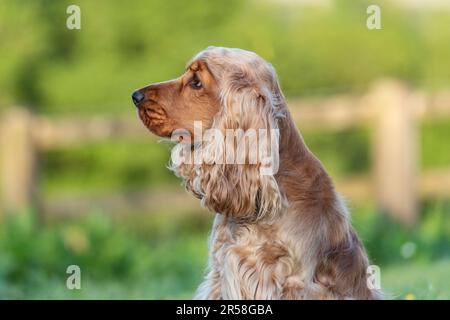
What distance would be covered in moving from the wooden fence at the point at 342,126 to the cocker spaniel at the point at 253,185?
16.4ft

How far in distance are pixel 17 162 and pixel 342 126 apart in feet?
11.0

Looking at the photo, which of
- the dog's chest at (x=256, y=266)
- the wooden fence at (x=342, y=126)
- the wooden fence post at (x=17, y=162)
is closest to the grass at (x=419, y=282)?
the dog's chest at (x=256, y=266)


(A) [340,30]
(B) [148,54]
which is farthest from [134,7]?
(A) [340,30]

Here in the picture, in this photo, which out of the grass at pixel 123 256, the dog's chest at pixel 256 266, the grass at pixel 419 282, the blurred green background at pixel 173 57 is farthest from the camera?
the blurred green background at pixel 173 57

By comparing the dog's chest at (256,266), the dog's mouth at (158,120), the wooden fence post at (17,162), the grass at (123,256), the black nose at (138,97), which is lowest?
the grass at (123,256)

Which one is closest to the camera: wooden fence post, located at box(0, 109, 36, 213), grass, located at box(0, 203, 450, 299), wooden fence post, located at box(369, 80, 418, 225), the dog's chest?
the dog's chest

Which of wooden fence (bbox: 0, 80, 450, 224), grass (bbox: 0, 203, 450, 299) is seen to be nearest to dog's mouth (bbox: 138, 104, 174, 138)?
grass (bbox: 0, 203, 450, 299)

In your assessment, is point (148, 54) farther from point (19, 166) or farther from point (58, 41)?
point (19, 166)

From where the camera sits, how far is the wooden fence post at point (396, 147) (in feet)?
30.6

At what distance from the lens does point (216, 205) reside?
4.23 meters

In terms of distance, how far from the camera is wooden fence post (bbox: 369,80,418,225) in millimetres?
9336

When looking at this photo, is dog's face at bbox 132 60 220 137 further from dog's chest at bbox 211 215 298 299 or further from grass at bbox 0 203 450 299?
grass at bbox 0 203 450 299

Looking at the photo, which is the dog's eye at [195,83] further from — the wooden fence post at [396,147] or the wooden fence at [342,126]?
the wooden fence post at [396,147]

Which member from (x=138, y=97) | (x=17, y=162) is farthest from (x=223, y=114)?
(x=17, y=162)
